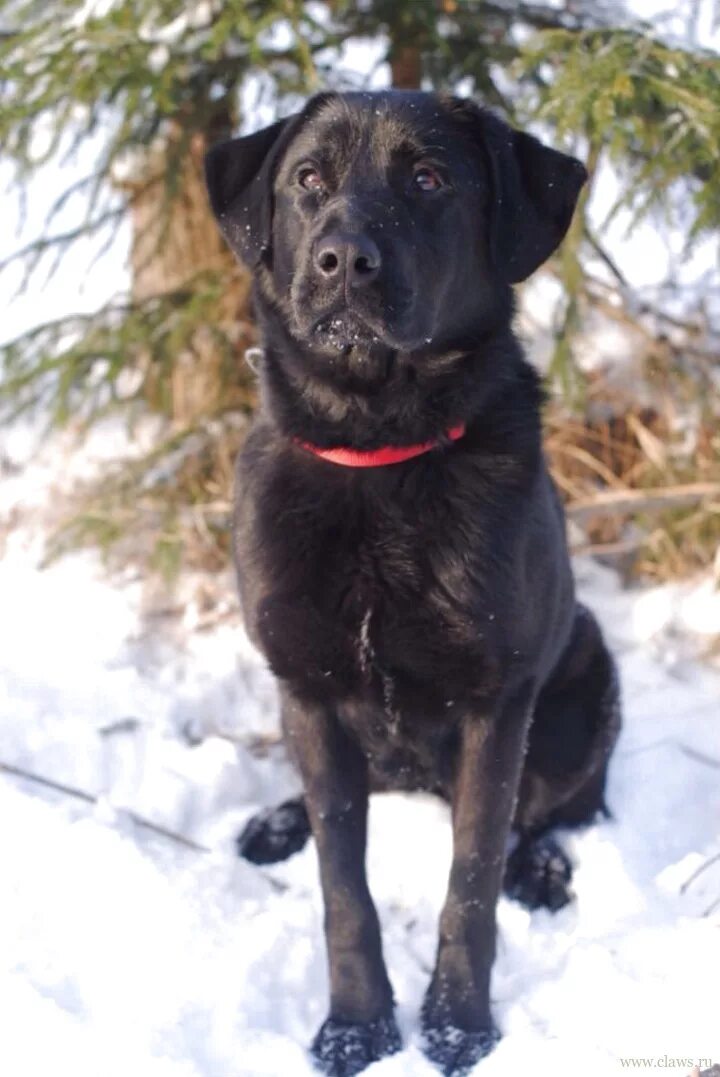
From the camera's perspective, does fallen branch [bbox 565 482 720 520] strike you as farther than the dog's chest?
Yes

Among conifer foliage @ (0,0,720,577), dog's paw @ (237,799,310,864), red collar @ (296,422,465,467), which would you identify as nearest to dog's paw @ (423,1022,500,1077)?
dog's paw @ (237,799,310,864)

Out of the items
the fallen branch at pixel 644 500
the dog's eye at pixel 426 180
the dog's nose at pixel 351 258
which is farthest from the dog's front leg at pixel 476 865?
the fallen branch at pixel 644 500

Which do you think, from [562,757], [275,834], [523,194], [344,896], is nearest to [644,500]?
[562,757]

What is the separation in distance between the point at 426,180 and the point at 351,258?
0.35 meters

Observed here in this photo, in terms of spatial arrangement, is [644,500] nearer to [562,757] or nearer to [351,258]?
[562,757]

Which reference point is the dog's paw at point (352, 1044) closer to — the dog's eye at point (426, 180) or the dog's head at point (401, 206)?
the dog's head at point (401, 206)

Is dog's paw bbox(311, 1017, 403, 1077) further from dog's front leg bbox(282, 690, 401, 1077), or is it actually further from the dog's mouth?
the dog's mouth

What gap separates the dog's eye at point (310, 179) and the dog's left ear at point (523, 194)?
13.0 inches

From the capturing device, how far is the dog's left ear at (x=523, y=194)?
2.38 m

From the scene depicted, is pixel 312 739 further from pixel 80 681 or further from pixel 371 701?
pixel 80 681

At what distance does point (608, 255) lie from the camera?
14.1 feet

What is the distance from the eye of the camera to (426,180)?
2.32m

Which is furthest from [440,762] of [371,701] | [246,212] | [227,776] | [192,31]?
[192,31]

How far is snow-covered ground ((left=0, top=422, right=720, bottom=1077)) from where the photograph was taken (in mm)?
2129
